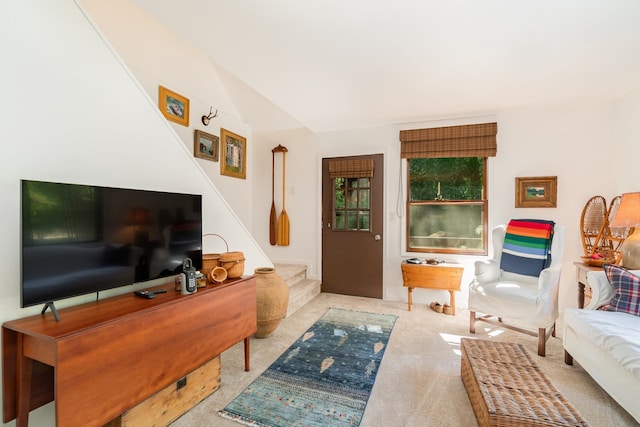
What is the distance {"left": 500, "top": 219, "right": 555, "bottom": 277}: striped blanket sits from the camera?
269 cm

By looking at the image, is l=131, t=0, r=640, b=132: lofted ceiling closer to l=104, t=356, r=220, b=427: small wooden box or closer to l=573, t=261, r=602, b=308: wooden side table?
l=573, t=261, r=602, b=308: wooden side table

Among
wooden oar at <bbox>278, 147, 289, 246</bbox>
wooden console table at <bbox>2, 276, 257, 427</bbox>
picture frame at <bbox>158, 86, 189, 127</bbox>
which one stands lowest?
wooden console table at <bbox>2, 276, 257, 427</bbox>

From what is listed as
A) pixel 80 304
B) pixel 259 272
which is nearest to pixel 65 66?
pixel 80 304

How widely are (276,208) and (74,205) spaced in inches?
122

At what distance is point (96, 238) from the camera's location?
1.41 m

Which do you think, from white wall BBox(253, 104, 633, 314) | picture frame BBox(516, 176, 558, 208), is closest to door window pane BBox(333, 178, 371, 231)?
white wall BBox(253, 104, 633, 314)

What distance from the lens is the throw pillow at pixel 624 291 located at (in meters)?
1.95

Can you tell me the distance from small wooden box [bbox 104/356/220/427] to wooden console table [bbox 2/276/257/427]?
116 millimetres

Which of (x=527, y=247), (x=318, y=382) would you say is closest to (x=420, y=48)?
(x=527, y=247)

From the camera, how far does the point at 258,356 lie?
2309 mm

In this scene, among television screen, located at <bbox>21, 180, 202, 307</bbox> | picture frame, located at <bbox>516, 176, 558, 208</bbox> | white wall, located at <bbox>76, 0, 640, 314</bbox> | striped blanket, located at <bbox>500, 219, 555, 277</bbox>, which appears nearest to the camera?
television screen, located at <bbox>21, 180, 202, 307</bbox>

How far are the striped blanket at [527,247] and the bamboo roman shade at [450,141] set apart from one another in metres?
0.99

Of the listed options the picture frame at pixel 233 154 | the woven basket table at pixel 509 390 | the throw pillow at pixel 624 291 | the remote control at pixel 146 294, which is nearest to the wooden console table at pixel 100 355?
the remote control at pixel 146 294

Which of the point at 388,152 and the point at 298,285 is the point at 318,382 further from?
the point at 388,152
